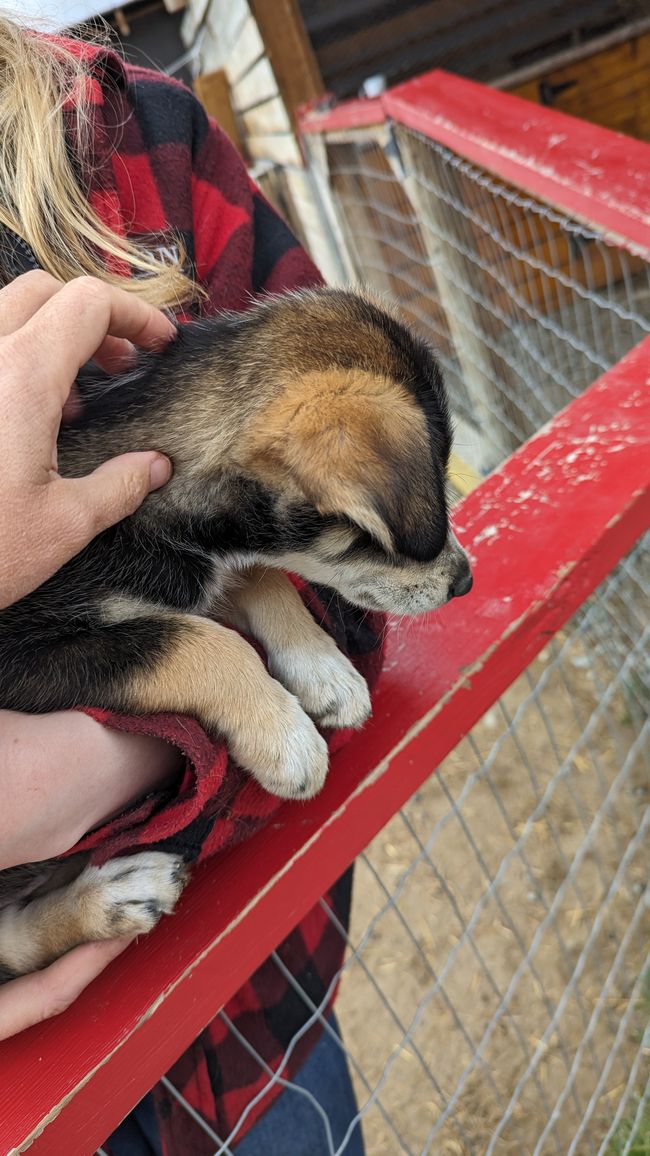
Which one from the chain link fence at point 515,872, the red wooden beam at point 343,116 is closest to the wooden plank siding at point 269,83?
the red wooden beam at point 343,116

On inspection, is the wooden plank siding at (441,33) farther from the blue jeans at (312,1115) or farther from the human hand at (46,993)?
the human hand at (46,993)

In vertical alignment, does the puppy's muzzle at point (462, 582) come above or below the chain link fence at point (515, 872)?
above

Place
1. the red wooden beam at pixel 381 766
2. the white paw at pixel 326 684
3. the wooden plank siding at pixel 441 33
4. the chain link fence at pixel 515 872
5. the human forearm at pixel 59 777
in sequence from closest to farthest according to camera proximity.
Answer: the red wooden beam at pixel 381 766 → the human forearm at pixel 59 777 → the white paw at pixel 326 684 → the chain link fence at pixel 515 872 → the wooden plank siding at pixel 441 33

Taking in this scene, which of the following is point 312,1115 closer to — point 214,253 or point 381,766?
point 381,766

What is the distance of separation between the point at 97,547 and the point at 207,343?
369 millimetres

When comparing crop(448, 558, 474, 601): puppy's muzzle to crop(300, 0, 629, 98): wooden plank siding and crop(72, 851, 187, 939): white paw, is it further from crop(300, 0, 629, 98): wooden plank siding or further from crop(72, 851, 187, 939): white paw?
crop(300, 0, 629, 98): wooden plank siding

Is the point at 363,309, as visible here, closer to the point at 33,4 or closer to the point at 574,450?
the point at 574,450

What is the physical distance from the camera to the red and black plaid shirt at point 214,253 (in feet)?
5.25

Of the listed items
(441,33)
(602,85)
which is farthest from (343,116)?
(602,85)

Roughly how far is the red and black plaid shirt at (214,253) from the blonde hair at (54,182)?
0.16 ft

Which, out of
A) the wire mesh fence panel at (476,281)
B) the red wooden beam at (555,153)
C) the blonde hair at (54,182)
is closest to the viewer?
the blonde hair at (54,182)

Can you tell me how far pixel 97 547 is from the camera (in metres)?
1.43

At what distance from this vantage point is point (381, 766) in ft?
4.03

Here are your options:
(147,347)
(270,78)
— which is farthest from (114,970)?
(270,78)
